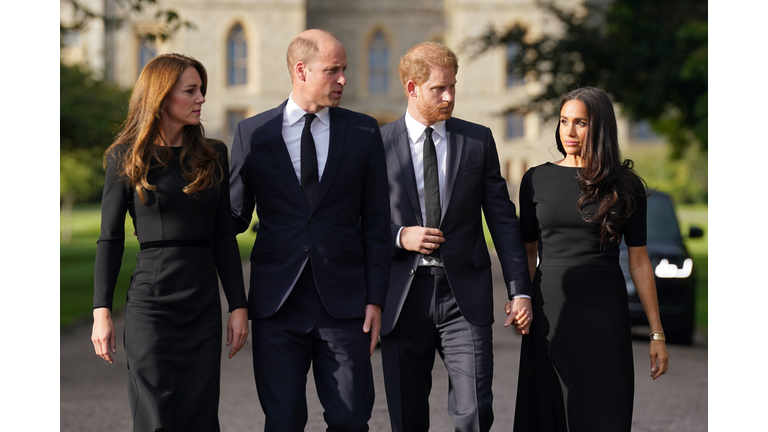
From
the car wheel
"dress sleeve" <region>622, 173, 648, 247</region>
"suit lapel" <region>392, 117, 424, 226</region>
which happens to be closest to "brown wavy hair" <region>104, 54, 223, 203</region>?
"suit lapel" <region>392, 117, 424, 226</region>

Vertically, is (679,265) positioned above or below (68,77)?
below

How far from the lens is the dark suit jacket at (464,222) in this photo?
14.7 ft

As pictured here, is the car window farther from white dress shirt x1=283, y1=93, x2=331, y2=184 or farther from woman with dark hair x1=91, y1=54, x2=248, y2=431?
woman with dark hair x1=91, y1=54, x2=248, y2=431

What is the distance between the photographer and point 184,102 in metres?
4.02

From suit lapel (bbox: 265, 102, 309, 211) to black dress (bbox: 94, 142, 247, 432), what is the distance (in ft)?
1.14

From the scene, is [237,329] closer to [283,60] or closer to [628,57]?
[628,57]

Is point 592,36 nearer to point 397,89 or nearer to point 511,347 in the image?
point 511,347

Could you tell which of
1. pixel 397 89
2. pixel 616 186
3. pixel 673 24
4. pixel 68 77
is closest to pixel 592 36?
pixel 673 24

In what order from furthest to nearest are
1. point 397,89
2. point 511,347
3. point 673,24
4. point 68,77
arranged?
point 397,89, point 68,77, point 673,24, point 511,347

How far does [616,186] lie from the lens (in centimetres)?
437

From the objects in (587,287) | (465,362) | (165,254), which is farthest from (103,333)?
(587,287)

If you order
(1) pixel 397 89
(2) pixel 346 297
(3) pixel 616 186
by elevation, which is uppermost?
(1) pixel 397 89

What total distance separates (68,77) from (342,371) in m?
17.7

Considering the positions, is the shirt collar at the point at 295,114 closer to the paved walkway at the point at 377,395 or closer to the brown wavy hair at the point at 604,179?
the brown wavy hair at the point at 604,179
